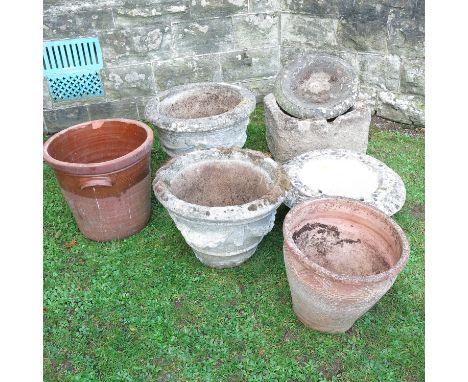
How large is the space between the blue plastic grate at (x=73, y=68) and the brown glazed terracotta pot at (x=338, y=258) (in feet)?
9.05

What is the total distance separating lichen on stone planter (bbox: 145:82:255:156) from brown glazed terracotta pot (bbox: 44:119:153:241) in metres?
0.22

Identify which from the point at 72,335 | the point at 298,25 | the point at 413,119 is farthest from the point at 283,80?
the point at 72,335

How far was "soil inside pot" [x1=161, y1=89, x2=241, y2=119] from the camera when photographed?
380 centimetres

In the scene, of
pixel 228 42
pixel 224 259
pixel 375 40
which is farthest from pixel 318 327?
pixel 228 42

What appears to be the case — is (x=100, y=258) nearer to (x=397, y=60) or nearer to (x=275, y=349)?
(x=275, y=349)

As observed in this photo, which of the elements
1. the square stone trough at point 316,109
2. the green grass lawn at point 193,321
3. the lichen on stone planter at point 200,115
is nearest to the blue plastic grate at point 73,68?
the lichen on stone planter at point 200,115

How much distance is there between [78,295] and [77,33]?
2.49 m

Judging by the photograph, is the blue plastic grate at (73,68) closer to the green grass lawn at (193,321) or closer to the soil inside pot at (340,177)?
the green grass lawn at (193,321)

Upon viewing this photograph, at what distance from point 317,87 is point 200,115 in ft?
3.53

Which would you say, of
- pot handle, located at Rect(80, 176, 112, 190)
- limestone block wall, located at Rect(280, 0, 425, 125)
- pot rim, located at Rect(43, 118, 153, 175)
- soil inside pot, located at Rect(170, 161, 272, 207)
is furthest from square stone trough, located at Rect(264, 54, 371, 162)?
pot handle, located at Rect(80, 176, 112, 190)

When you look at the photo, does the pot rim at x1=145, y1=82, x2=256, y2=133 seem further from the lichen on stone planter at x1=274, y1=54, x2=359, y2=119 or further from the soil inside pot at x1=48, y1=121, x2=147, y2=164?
the lichen on stone planter at x1=274, y1=54, x2=359, y2=119

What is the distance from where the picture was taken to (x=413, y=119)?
14.6 ft

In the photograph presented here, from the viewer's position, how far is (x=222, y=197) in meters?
3.25

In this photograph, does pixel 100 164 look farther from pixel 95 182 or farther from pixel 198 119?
pixel 198 119
